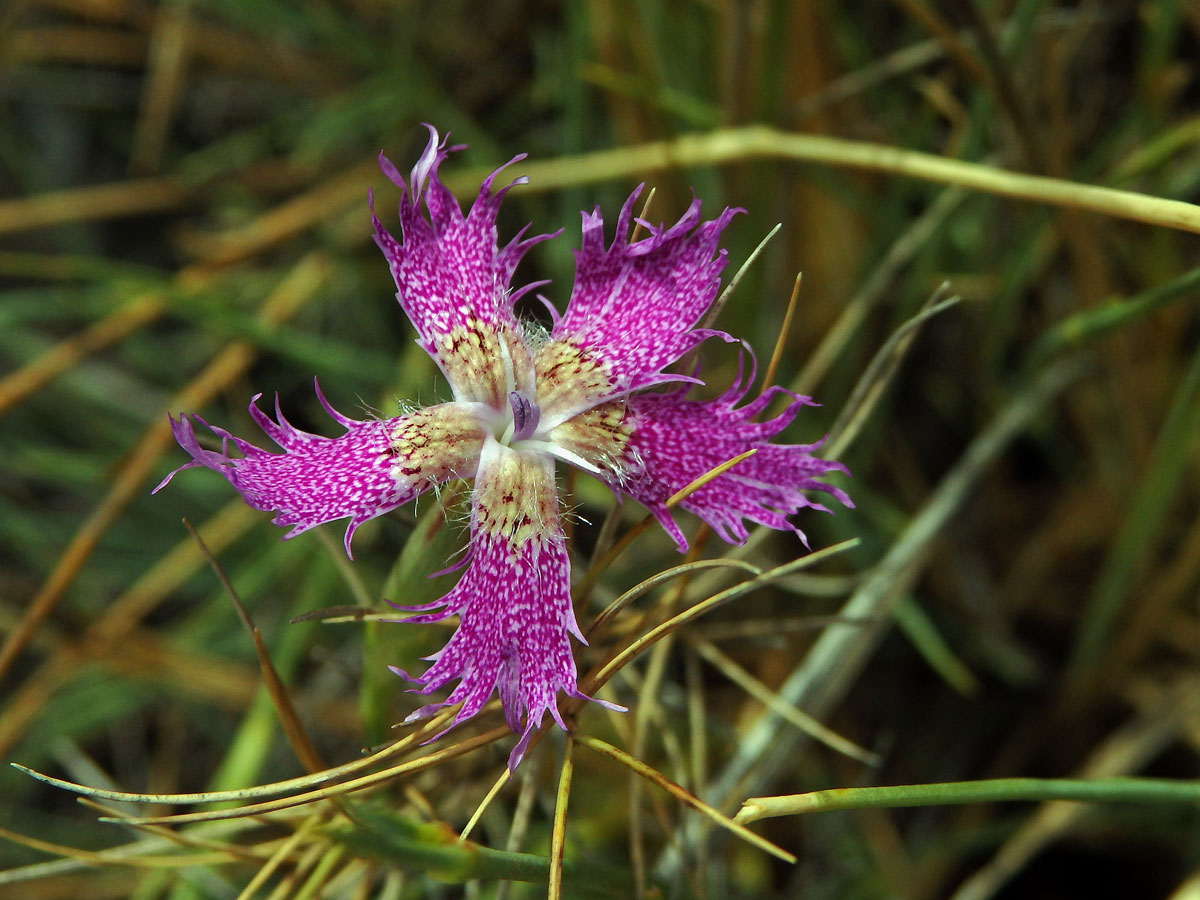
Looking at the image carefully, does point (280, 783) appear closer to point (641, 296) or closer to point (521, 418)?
point (521, 418)

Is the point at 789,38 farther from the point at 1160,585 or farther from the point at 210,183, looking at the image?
the point at 210,183

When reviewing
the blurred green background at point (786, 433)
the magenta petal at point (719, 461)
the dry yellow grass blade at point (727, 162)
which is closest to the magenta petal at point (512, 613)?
the magenta petal at point (719, 461)

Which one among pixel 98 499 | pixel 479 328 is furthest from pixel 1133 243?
pixel 98 499

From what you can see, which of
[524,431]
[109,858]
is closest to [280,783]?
[109,858]

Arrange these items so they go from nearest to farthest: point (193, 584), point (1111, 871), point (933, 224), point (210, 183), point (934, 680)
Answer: point (933, 224) < point (1111, 871) < point (934, 680) < point (193, 584) < point (210, 183)

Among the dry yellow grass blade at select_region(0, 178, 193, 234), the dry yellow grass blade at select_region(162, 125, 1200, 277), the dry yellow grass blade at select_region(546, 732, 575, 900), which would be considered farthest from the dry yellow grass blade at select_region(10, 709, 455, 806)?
the dry yellow grass blade at select_region(0, 178, 193, 234)

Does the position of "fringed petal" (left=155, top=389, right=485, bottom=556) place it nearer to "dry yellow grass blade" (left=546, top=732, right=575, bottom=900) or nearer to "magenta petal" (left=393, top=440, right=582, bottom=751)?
"magenta petal" (left=393, top=440, right=582, bottom=751)

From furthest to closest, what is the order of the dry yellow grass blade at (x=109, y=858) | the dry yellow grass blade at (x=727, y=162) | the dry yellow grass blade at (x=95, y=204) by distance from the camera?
the dry yellow grass blade at (x=95, y=204), the dry yellow grass blade at (x=727, y=162), the dry yellow grass blade at (x=109, y=858)

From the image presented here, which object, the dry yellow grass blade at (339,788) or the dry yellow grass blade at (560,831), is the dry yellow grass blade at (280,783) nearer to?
the dry yellow grass blade at (339,788)
